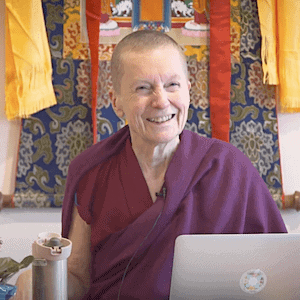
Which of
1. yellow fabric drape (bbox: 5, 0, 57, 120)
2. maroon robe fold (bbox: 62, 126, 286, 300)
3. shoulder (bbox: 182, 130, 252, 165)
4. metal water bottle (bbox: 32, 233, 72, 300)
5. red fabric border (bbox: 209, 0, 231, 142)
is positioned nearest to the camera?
metal water bottle (bbox: 32, 233, 72, 300)

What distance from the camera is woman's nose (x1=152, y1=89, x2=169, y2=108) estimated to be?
1.32 meters

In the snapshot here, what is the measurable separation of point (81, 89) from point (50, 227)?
2.38 feet

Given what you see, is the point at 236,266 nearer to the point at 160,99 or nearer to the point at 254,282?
the point at 254,282

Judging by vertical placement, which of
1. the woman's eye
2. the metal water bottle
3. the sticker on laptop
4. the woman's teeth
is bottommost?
the sticker on laptop

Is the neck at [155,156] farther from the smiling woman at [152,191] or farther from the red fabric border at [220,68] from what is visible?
the red fabric border at [220,68]

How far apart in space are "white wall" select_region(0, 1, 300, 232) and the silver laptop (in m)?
1.63

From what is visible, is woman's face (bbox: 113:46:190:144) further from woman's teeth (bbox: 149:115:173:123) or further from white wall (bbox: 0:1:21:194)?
white wall (bbox: 0:1:21:194)

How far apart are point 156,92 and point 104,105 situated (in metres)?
1.14

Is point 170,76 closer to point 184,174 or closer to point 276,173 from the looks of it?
point 184,174

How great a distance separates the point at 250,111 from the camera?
247cm

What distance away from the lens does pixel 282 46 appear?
7.82 ft

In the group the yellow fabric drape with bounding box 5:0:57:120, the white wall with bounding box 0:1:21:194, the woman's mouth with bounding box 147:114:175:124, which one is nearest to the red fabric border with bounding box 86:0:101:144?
→ the yellow fabric drape with bounding box 5:0:57:120

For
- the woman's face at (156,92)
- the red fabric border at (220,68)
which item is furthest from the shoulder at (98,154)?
the red fabric border at (220,68)

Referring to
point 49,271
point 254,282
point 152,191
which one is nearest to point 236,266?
point 254,282
